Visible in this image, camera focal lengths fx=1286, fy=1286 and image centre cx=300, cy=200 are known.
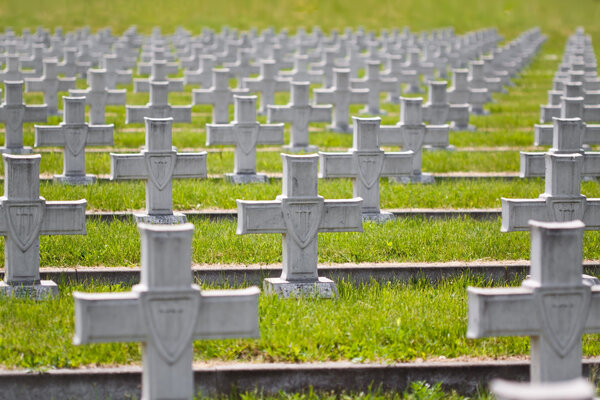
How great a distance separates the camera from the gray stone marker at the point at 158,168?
35.7ft

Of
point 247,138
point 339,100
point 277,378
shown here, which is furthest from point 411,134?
point 277,378

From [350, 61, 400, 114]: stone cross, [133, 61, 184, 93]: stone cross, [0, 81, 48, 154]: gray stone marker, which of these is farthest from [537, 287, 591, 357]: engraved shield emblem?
[350, 61, 400, 114]: stone cross

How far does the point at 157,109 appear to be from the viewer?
16297 millimetres

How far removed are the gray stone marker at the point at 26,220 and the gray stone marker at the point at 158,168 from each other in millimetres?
2344

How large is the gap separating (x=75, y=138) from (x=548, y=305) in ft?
27.6

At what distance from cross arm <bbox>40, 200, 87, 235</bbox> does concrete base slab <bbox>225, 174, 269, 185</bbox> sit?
529 centimetres

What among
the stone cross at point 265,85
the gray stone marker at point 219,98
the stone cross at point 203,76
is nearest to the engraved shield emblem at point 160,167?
the gray stone marker at point 219,98

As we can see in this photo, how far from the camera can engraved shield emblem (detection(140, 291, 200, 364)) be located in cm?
554

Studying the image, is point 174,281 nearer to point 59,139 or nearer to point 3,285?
point 3,285

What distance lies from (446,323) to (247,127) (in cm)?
666

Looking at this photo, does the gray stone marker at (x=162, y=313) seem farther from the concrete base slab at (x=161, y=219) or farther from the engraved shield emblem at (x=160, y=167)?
the engraved shield emblem at (x=160, y=167)

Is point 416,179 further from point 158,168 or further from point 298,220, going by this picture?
point 298,220

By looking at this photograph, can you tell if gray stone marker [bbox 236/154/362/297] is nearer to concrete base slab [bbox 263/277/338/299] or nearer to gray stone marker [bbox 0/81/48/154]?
concrete base slab [bbox 263/277/338/299]

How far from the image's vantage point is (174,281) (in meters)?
5.53
